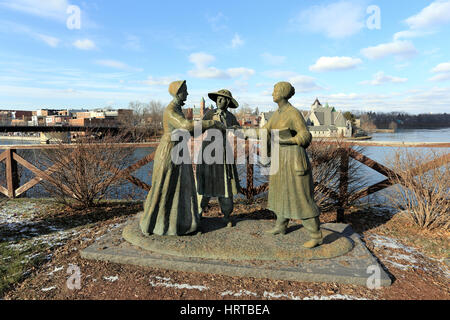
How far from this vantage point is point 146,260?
3609 mm

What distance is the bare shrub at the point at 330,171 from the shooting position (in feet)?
20.2

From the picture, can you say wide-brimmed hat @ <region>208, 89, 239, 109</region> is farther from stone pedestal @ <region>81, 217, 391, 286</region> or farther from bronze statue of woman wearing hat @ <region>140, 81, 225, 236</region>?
stone pedestal @ <region>81, 217, 391, 286</region>

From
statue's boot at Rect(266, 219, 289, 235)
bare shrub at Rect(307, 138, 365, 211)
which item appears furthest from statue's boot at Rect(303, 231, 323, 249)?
bare shrub at Rect(307, 138, 365, 211)

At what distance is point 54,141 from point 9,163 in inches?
76.4

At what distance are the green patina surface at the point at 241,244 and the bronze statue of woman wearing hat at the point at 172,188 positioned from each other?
19 cm

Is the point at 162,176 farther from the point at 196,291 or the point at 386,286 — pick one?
the point at 386,286

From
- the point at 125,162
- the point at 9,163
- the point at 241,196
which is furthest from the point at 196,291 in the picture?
the point at 9,163

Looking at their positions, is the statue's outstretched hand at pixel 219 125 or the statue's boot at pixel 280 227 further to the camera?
the statue's boot at pixel 280 227

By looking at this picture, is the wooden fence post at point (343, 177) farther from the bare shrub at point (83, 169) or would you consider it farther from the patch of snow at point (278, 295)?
the bare shrub at point (83, 169)

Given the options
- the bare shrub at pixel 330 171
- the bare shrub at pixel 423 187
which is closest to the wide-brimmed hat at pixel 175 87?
the bare shrub at pixel 330 171

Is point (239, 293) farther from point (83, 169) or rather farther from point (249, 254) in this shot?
point (83, 169)

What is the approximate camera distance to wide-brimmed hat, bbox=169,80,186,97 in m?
3.87

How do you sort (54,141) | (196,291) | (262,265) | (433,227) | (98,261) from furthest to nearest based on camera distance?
1. (54,141)
2. (433,227)
3. (98,261)
4. (262,265)
5. (196,291)

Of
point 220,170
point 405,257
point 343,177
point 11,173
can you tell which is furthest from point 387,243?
point 11,173
